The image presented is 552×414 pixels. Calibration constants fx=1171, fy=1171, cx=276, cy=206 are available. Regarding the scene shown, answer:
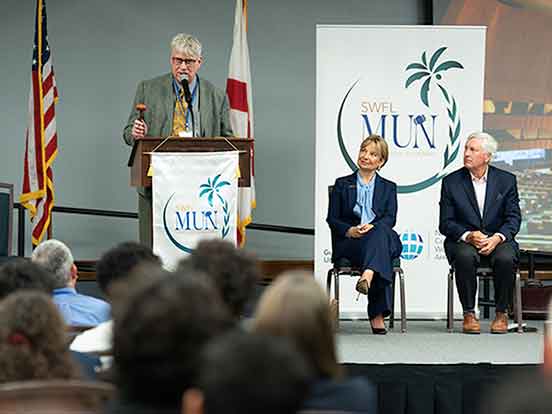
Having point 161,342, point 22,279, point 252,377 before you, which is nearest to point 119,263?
point 22,279

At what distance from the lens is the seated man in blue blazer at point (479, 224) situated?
22.4ft

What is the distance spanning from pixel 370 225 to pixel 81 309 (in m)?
3.17

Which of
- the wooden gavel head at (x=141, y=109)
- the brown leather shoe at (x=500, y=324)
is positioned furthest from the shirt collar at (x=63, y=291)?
the brown leather shoe at (x=500, y=324)

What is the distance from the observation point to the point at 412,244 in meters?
7.77

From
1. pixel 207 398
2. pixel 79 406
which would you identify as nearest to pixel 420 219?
pixel 79 406

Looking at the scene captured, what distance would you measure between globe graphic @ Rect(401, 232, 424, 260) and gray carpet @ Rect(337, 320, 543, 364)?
0.57m

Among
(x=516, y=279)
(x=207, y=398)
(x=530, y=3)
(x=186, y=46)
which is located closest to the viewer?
(x=207, y=398)

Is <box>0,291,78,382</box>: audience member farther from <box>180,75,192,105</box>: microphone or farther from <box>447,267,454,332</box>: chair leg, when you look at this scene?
<box>447,267,454,332</box>: chair leg

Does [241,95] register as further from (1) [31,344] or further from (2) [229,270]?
(1) [31,344]

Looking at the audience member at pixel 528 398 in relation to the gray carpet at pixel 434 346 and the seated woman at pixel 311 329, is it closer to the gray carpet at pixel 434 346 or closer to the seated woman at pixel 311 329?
the seated woman at pixel 311 329

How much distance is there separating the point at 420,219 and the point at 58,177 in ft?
10.6

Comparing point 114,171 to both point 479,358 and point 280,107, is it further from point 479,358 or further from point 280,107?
point 479,358

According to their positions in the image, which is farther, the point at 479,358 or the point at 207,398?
the point at 479,358

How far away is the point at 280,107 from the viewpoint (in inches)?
382
